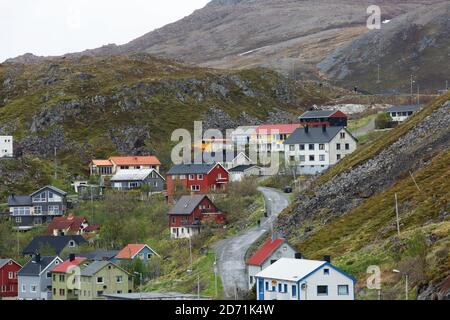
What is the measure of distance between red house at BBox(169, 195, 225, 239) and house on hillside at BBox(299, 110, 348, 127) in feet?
103

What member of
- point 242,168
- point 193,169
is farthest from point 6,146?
point 242,168

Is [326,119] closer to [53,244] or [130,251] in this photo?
[53,244]

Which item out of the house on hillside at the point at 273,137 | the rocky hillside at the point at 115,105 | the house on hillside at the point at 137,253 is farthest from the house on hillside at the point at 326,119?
the house on hillside at the point at 137,253

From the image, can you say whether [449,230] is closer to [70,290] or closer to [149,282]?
[149,282]

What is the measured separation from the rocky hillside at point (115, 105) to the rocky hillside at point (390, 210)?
1759 inches

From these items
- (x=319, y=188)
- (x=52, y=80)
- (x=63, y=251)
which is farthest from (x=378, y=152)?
(x=52, y=80)

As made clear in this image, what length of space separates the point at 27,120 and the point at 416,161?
233 feet

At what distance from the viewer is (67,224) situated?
3575 inches

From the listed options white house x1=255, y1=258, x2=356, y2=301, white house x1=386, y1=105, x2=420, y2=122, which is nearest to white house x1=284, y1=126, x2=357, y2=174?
white house x1=386, y1=105, x2=420, y2=122

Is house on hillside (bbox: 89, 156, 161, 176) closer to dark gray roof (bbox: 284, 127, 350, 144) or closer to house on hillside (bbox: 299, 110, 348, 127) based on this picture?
house on hillside (bbox: 299, 110, 348, 127)

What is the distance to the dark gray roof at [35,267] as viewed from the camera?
73188mm

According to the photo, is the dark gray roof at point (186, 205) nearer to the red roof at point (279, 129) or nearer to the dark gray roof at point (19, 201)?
the dark gray roof at point (19, 201)

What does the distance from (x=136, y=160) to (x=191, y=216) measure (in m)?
34.8

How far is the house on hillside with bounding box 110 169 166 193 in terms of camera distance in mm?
105375
